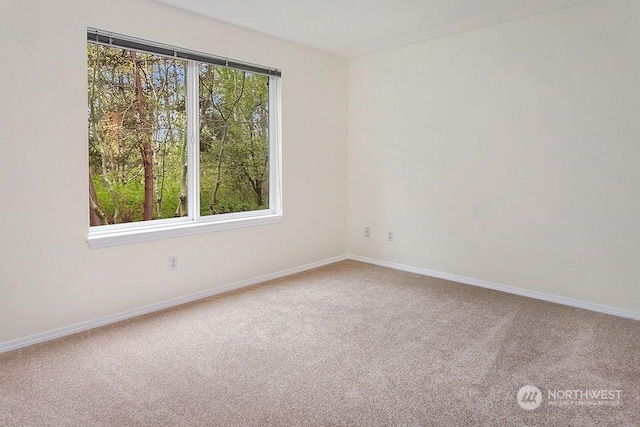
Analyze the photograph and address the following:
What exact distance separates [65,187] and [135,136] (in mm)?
Result: 689

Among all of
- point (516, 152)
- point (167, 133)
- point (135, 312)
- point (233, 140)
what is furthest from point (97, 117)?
point (516, 152)

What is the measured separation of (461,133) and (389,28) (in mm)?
1154

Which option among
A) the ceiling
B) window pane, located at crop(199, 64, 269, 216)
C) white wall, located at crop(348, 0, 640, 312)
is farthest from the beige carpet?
the ceiling

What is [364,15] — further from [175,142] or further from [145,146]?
[145,146]

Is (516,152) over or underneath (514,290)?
over

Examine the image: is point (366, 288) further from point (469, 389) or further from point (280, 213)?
point (469, 389)

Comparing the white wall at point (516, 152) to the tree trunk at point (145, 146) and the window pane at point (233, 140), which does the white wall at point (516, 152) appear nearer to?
the window pane at point (233, 140)

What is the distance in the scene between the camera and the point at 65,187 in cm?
269

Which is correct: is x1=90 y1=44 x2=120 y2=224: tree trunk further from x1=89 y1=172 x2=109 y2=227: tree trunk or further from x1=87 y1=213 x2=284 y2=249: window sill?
x1=87 y1=213 x2=284 y2=249: window sill

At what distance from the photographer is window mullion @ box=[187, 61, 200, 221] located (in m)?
3.42

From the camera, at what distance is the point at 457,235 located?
3.93 meters

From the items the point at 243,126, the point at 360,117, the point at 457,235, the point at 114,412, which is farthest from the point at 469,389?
the point at 360,117

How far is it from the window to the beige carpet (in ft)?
2.57

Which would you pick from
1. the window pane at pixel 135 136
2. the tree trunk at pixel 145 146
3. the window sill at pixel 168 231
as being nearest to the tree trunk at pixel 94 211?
the window pane at pixel 135 136
